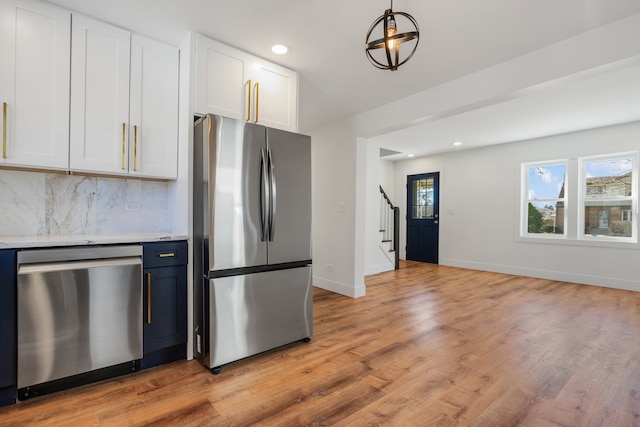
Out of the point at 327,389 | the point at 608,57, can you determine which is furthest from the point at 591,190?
the point at 327,389

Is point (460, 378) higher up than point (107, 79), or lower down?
lower down

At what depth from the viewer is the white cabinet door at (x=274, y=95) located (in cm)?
275

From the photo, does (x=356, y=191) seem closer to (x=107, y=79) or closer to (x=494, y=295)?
(x=494, y=295)

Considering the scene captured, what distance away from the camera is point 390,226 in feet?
22.0

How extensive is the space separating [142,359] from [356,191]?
3.01 m

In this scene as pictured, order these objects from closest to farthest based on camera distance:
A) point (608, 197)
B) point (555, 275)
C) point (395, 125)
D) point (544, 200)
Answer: point (395, 125), point (608, 197), point (555, 275), point (544, 200)

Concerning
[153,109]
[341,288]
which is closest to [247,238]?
[153,109]

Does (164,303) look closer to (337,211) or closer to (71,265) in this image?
(71,265)

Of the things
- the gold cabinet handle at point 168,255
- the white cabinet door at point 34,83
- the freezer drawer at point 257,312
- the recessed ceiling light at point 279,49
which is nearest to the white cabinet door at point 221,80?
the recessed ceiling light at point 279,49

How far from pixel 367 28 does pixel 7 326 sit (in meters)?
3.00

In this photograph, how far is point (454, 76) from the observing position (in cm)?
302

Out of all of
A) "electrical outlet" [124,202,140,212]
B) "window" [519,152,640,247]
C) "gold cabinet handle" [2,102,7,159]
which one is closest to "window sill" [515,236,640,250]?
"window" [519,152,640,247]

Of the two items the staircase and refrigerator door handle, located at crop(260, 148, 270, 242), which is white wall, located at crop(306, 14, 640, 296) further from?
refrigerator door handle, located at crop(260, 148, 270, 242)

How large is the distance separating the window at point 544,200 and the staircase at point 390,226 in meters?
2.34
